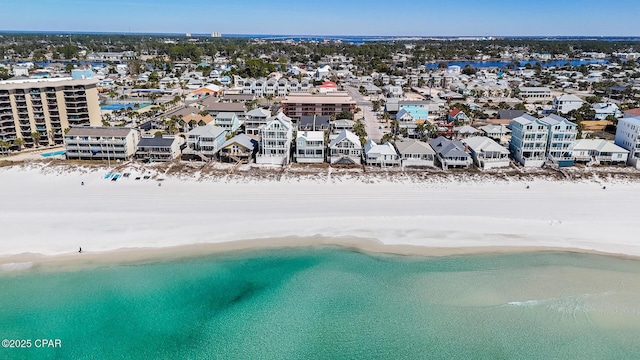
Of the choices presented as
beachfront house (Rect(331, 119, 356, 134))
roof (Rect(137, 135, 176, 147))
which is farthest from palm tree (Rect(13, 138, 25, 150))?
beachfront house (Rect(331, 119, 356, 134))

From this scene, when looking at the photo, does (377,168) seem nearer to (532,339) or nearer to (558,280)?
(558,280)

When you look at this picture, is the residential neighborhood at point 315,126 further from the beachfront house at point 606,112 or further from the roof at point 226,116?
the roof at point 226,116

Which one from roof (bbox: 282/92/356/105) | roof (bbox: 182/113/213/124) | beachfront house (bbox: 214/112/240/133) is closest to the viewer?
beachfront house (bbox: 214/112/240/133)

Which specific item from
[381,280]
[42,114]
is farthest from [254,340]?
[42,114]

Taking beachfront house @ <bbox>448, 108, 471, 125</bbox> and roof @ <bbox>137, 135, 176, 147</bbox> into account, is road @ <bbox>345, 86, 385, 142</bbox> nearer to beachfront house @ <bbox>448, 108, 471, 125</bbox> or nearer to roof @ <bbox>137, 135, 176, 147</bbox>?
beachfront house @ <bbox>448, 108, 471, 125</bbox>

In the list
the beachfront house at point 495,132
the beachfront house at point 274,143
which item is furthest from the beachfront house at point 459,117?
the beachfront house at point 274,143

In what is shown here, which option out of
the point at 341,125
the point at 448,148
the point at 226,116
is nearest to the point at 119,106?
the point at 226,116

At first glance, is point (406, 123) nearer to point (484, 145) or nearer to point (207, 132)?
point (484, 145)
